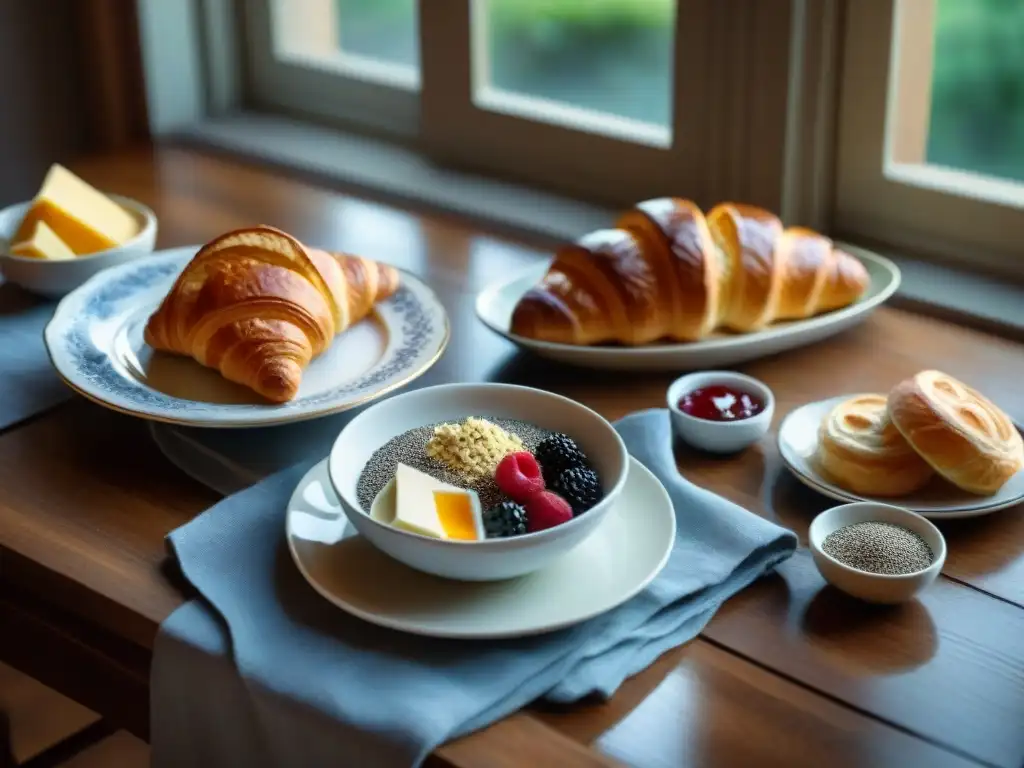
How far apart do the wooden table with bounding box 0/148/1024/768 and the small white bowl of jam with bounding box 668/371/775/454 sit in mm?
18

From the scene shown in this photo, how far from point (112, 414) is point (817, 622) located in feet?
2.08

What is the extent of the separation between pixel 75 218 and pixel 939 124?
89cm

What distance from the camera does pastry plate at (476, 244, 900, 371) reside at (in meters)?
1.18

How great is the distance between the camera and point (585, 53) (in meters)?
1.65

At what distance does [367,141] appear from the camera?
1.87 metres

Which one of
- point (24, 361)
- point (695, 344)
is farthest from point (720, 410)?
point (24, 361)

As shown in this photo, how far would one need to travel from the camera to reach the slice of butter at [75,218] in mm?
1374

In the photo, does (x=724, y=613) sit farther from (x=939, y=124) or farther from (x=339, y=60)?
(x=339, y=60)

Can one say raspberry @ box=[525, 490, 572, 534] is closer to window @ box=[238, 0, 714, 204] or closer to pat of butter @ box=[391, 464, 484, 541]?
pat of butter @ box=[391, 464, 484, 541]

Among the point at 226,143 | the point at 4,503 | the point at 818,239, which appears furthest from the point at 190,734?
the point at 226,143

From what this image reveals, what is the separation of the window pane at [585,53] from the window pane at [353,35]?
0.15 m

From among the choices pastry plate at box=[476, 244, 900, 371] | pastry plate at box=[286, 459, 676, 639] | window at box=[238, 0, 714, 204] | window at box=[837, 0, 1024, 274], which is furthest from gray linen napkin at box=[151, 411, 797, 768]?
window at box=[238, 0, 714, 204]

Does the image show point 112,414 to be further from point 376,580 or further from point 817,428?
point 817,428

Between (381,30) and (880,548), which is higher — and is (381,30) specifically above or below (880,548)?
above
